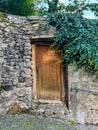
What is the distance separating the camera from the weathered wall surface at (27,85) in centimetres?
607

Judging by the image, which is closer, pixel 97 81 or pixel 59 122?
pixel 59 122

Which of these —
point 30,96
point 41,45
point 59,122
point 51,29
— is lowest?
point 59,122

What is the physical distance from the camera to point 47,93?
6465mm

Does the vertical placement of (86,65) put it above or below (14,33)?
below

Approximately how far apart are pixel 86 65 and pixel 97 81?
1.56 ft

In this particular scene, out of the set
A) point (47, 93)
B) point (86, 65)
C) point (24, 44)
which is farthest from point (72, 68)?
point (24, 44)

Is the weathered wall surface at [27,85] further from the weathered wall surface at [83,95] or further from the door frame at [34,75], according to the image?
the door frame at [34,75]

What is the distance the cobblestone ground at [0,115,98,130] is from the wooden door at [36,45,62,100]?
772 mm

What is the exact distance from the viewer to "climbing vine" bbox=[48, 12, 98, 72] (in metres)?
6.05

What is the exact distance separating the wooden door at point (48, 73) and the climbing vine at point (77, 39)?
0.97ft

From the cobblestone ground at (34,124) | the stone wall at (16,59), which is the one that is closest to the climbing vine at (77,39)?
the stone wall at (16,59)

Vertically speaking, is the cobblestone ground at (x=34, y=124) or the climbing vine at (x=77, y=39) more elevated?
the climbing vine at (x=77, y=39)

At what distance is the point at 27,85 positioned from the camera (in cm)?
623

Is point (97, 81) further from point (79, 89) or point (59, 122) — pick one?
point (59, 122)
